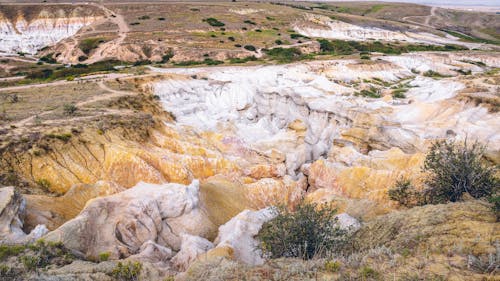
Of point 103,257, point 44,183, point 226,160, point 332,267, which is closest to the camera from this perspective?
point 332,267

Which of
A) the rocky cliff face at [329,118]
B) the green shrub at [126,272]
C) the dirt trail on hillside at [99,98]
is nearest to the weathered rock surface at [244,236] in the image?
the green shrub at [126,272]

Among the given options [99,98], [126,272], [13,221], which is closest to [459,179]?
[126,272]

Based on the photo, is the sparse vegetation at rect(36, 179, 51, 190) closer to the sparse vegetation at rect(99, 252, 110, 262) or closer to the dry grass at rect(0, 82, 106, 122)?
the dry grass at rect(0, 82, 106, 122)

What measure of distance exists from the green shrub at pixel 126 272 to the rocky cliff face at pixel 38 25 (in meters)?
75.0

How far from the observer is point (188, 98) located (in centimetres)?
3441

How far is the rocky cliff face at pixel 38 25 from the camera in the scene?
68.8 meters

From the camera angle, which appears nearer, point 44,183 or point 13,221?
point 13,221

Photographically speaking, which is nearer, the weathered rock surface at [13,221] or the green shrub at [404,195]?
the weathered rock surface at [13,221]

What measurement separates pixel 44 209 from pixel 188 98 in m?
21.8

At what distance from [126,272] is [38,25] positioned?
83.6 meters

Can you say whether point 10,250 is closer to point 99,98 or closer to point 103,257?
point 103,257

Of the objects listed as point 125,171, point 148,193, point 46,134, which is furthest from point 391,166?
point 46,134

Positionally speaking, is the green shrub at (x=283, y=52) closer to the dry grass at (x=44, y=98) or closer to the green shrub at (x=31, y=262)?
the dry grass at (x=44, y=98)

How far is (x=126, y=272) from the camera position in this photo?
8656 millimetres
